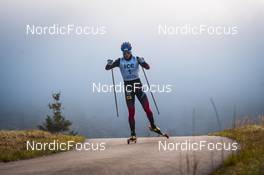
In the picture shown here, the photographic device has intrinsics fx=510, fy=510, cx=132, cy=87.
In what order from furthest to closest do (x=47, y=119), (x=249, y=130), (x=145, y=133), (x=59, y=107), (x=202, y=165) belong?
(x=47, y=119) < (x=59, y=107) < (x=249, y=130) < (x=145, y=133) < (x=202, y=165)

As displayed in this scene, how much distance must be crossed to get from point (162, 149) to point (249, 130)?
6.47 metres

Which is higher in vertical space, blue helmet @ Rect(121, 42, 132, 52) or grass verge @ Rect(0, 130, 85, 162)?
blue helmet @ Rect(121, 42, 132, 52)

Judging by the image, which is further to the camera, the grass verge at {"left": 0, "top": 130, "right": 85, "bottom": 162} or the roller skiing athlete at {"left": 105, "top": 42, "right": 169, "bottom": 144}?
the roller skiing athlete at {"left": 105, "top": 42, "right": 169, "bottom": 144}

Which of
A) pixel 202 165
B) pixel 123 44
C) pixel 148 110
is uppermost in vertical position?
pixel 123 44

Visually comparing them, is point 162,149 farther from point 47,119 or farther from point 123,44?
point 47,119

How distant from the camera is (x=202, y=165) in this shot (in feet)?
28.0

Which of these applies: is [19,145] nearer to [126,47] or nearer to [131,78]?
[131,78]

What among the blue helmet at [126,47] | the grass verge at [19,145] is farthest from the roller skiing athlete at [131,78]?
the grass verge at [19,145]

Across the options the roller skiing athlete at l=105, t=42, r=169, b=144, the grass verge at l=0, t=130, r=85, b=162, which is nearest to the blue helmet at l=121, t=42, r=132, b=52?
the roller skiing athlete at l=105, t=42, r=169, b=144

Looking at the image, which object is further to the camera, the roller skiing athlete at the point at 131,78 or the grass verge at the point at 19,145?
the roller skiing athlete at the point at 131,78

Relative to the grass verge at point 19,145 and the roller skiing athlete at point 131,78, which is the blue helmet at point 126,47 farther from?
the grass verge at point 19,145

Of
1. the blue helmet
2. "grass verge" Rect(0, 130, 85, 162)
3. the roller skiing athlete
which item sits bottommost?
"grass verge" Rect(0, 130, 85, 162)

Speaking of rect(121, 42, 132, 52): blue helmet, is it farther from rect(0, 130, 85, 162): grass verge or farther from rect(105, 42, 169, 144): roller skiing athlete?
rect(0, 130, 85, 162): grass verge

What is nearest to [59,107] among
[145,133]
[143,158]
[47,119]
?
[47,119]
